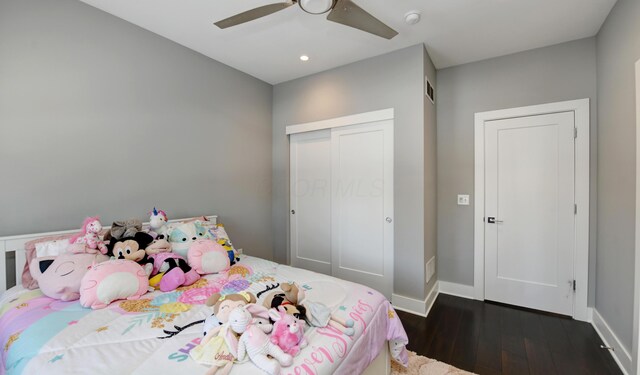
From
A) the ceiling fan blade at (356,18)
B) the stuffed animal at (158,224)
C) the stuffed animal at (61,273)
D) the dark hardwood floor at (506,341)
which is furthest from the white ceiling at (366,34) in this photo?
the dark hardwood floor at (506,341)

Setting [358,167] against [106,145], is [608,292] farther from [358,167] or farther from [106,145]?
[106,145]

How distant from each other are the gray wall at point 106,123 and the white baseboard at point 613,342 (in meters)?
3.41

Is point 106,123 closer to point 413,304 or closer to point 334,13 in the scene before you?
point 334,13

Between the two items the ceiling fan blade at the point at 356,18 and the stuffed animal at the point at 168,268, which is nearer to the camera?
the ceiling fan blade at the point at 356,18

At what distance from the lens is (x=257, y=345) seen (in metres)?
1.01

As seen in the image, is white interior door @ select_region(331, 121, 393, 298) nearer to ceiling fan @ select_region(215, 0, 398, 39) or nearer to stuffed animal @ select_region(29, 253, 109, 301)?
ceiling fan @ select_region(215, 0, 398, 39)

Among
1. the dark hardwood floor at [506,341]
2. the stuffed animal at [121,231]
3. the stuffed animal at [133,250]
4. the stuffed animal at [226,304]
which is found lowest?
the dark hardwood floor at [506,341]

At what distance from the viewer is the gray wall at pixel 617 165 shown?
5.67ft

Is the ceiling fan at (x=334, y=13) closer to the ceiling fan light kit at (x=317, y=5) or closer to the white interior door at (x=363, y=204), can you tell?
the ceiling fan light kit at (x=317, y=5)

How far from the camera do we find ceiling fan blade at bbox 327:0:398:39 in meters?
1.53

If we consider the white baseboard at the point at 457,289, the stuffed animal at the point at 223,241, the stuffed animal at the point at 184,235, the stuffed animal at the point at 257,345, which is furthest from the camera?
the white baseboard at the point at 457,289

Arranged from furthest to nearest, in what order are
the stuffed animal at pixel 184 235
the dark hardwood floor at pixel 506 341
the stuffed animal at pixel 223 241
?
the stuffed animal at pixel 223 241, the stuffed animal at pixel 184 235, the dark hardwood floor at pixel 506 341

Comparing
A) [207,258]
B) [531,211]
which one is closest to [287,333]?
[207,258]

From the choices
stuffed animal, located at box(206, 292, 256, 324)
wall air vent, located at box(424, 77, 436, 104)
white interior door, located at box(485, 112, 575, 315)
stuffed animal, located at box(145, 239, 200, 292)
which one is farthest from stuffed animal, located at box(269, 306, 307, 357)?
white interior door, located at box(485, 112, 575, 315)
